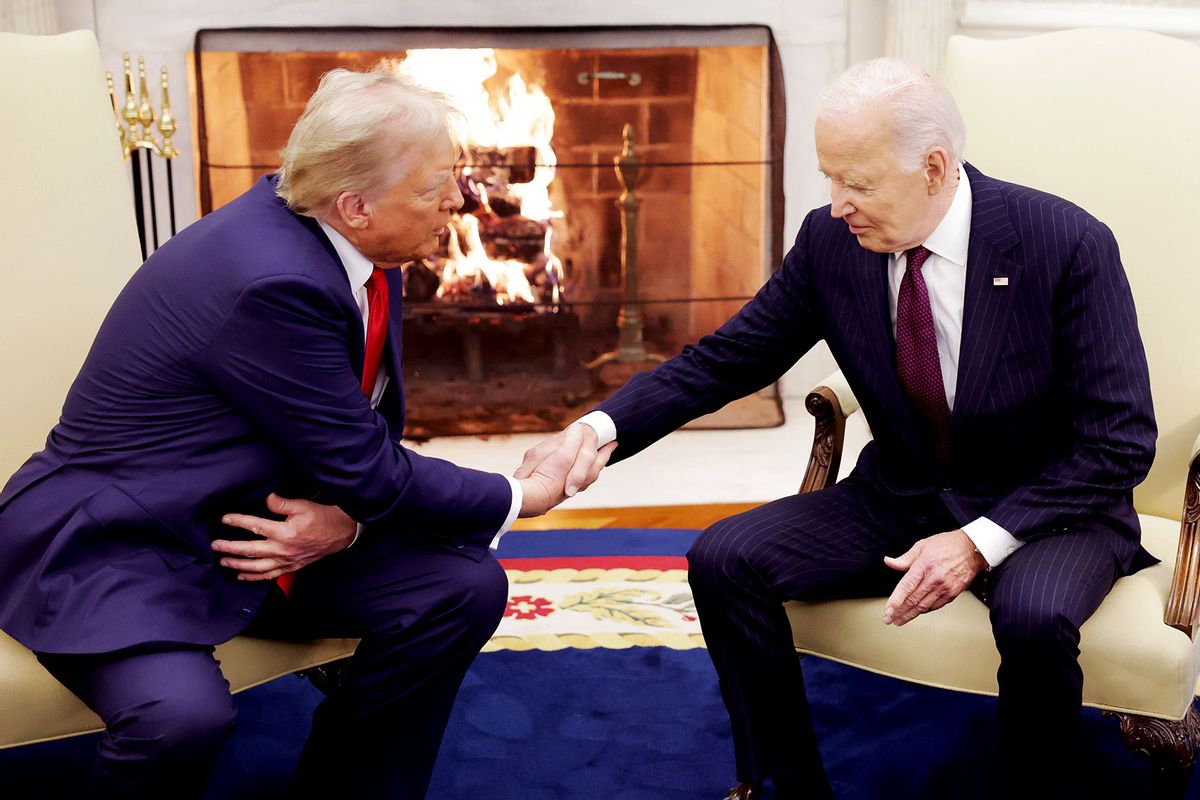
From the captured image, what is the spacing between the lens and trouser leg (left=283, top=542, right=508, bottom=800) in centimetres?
190

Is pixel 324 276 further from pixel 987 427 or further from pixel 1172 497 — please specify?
pixel 1172 497

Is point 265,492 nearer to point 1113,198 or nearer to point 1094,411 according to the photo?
point 1094,411

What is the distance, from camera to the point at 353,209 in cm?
183

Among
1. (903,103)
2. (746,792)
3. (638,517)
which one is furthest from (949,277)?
(638,517)

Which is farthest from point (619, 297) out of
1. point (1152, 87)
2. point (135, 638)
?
point (135, 638)

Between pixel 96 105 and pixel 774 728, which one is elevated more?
pixel 96 105

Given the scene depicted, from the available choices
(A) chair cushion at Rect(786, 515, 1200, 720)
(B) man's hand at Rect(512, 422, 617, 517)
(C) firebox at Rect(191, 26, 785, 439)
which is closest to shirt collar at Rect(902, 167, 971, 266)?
(A) chair cushion at Rect(786, 515, 1200, 720)

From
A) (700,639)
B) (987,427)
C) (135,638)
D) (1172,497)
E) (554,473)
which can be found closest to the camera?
(135,638)

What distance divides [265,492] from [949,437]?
1006 mm

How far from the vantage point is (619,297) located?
4395 millimetres

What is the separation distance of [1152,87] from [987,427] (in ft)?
2.64

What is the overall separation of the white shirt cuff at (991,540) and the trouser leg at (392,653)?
0.70 meters

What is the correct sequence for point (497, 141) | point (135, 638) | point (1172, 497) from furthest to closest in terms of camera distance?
point (497, 141)
point (1172, 497)
point (135, 638)

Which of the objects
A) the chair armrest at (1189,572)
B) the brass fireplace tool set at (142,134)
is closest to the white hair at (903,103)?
the chair armrest at (1189,572)
